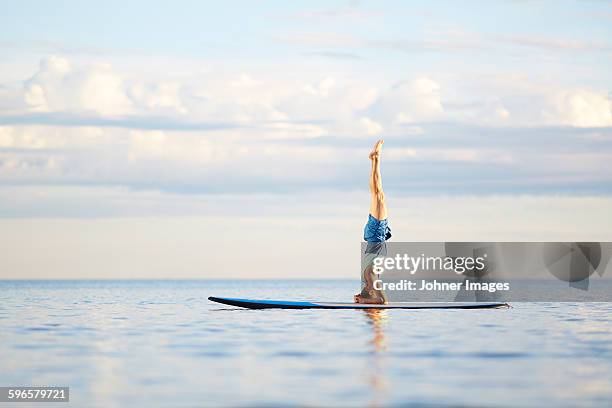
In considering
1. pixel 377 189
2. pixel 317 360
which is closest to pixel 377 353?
pixel 317 360

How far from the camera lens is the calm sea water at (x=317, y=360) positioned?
20.3 m

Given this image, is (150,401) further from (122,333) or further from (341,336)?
(122,333)

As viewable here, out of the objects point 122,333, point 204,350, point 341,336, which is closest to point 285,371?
point 204,350

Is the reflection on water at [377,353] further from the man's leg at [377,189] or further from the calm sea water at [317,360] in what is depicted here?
the man's leg at [377,189]

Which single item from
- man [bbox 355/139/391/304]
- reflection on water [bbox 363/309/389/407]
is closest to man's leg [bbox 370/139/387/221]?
man [bbox 355/139/391/304]

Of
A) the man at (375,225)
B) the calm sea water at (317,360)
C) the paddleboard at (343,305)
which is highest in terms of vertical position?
the man at (375,225)

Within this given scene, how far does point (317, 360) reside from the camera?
1027 inches

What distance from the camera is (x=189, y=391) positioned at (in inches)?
818

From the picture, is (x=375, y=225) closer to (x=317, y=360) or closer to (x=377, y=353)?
(x=377, y=353)

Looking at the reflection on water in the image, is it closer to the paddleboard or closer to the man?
the paddleboard

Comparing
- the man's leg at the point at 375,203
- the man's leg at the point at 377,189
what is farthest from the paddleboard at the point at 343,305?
the man's leg at the point at 377,189

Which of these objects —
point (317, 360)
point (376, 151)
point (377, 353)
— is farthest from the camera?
point (376, 151)

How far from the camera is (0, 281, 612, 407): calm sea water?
66.6 ft

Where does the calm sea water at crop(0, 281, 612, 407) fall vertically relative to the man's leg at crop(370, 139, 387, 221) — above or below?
below
